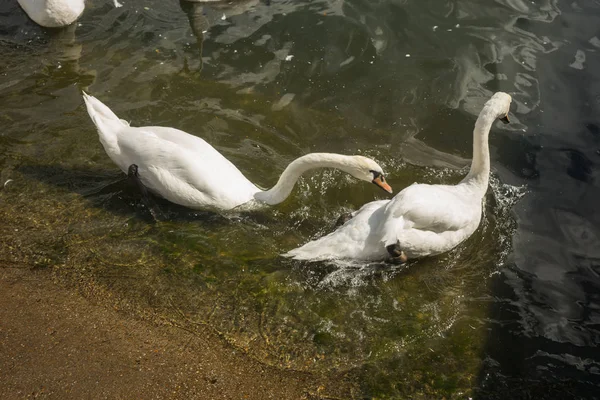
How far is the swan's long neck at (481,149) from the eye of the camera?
19.6 feet

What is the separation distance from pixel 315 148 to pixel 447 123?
6.36ft

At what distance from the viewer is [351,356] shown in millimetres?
4676

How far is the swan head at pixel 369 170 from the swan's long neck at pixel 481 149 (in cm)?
124

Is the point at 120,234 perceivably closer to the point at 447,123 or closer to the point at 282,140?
the point at 282,140

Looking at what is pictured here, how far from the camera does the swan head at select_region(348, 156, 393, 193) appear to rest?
550 cm

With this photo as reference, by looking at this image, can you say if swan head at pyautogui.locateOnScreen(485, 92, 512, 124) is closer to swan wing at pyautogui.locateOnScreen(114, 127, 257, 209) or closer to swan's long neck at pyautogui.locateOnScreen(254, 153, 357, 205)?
swan's long neck at pyautogui.locateOnScreen(254, 153, 357, 205)

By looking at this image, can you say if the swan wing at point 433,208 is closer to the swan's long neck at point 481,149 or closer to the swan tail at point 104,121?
the swan's long neck at point 481,149

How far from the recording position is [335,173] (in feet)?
22.2

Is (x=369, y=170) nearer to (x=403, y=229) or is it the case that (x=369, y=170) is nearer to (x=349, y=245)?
(x=403, y=229)

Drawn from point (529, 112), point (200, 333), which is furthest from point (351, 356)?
point (529, 112)

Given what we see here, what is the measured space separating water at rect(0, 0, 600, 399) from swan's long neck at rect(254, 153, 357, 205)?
12.4 inches

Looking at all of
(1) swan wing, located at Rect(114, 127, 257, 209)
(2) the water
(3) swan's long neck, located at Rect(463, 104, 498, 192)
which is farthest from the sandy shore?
(3) swan's long neck, located at Rect(463, 104, 498, 192)

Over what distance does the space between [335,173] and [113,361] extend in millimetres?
3461

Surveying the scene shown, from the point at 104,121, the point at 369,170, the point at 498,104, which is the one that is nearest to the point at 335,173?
the point at 369,170
